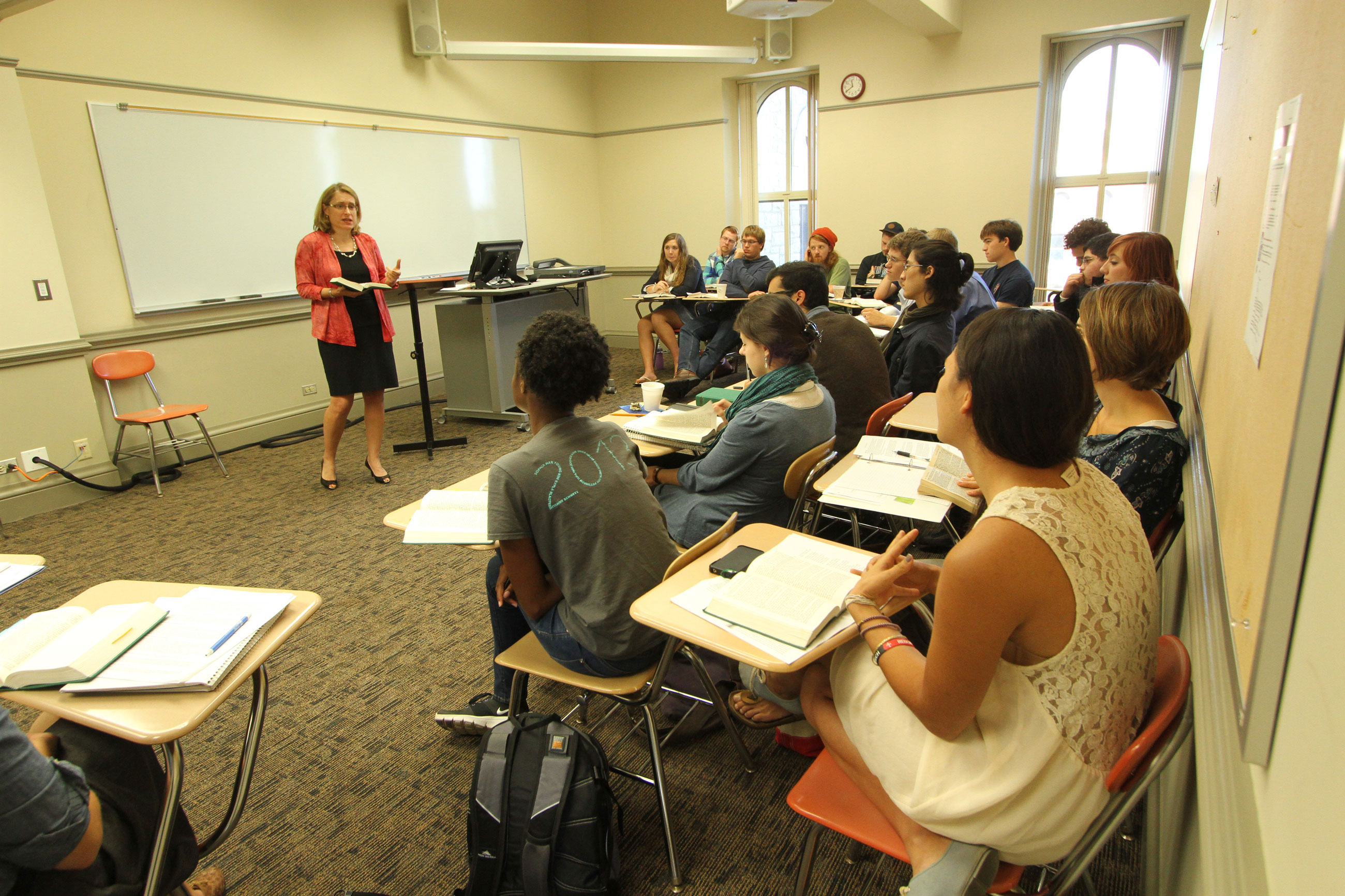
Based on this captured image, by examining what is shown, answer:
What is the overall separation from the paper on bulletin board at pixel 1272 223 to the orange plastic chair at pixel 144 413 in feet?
16.3

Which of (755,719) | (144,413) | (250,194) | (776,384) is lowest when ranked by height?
(755,719)

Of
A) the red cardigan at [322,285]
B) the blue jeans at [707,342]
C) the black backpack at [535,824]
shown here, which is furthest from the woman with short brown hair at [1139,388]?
the blue jeans at [707,342]

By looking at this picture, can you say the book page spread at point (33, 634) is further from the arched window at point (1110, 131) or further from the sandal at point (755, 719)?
the arched window at point (1110, 131)

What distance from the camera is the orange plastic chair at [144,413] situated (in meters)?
4.37

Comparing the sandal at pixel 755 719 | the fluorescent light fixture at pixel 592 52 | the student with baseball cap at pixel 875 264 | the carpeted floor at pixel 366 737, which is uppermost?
the fluorescent light fixture at pixel 592 52

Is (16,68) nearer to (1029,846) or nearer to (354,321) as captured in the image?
(354,321)

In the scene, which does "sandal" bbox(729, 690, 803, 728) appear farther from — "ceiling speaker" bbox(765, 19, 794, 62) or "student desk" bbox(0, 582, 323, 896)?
"ceiling speaker" bbox(765, 19, 794, 62)

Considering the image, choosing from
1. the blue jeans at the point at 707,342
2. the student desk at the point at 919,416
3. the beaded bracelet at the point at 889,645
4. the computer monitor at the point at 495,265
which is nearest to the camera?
the beaded bracelet at the point at 889,645

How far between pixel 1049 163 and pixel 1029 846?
7.05 meters

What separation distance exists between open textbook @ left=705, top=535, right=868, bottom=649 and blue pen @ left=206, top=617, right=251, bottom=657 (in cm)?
88

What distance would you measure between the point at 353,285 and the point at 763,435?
2.89 m

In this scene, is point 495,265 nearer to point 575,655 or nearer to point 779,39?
point 779,39

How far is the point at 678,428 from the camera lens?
8.75 feet

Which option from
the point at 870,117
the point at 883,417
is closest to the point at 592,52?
the point at 870,117
